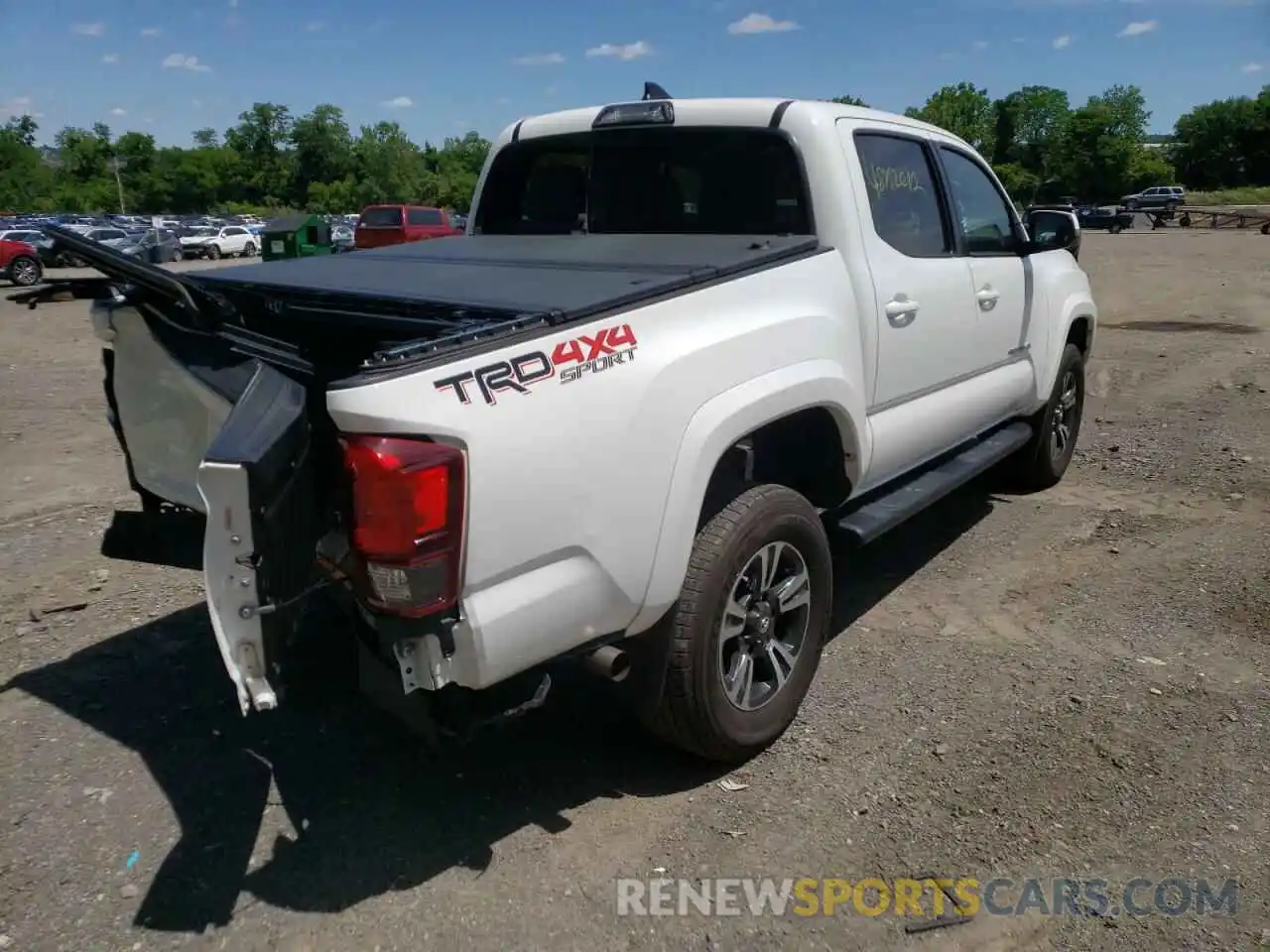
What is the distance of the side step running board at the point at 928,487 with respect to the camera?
3.82 metres

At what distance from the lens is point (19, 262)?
888 inches

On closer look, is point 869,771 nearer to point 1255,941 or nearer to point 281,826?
point 1255,941

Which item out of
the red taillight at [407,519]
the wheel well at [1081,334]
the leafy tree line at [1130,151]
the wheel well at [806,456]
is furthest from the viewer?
the leafy tree line at [1130,151]

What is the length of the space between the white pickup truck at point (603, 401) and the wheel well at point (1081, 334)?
1398 millimetres

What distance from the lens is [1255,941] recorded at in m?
2.53

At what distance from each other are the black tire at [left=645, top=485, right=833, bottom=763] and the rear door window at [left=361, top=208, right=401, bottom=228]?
24.3 meters

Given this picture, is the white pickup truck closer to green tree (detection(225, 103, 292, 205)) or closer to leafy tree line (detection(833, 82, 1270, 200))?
leafy tree line (detection(833, 82, 1270, 200))

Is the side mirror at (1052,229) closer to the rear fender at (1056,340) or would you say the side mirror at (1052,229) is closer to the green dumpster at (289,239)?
the rear fender at (1056,340)

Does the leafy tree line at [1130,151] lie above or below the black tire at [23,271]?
above

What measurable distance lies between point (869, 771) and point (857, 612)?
1330 mm

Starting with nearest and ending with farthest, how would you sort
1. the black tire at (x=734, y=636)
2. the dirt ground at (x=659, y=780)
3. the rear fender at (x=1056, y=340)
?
the dirt ground at (x=659, y=780) < the black tire at (x=734, y=636) < the rear fender at (x=1056, y=340)

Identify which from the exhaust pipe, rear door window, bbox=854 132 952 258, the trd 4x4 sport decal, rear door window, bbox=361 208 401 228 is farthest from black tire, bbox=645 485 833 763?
rear door window, bbox=361 208 401 228

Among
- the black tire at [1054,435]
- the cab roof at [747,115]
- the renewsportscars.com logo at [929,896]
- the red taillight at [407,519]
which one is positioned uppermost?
Answer: the cab roof at [747,115]

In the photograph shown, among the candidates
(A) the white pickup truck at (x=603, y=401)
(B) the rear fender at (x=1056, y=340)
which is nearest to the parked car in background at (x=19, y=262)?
(A) the white pickup truck at (x=603, y=401)
